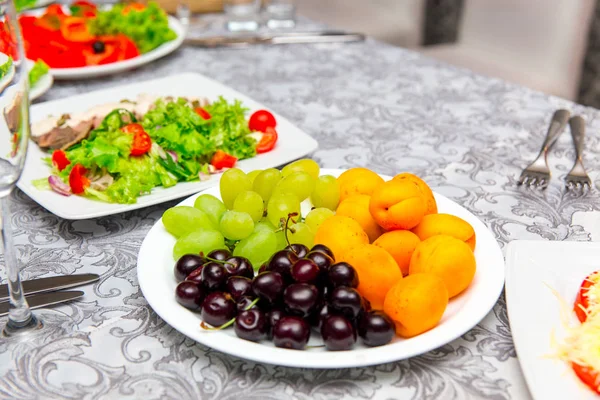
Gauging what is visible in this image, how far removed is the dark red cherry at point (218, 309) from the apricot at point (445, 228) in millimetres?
273

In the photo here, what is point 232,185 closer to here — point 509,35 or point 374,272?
point 374,272

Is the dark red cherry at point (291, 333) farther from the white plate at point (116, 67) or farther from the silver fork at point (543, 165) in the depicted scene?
the white plate at point (116, 67)

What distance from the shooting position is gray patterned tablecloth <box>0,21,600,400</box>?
690 mm

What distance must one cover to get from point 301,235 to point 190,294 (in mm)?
174

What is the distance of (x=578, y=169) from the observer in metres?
1.17

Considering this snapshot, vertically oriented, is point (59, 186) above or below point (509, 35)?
above

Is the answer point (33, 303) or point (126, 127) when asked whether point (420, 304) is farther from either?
point (126, 127)

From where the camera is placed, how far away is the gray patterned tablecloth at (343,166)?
2.27ft

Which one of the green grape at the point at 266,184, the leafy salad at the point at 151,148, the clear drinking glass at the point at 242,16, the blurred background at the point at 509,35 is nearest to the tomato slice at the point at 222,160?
the leafy salad at the point at 151,148

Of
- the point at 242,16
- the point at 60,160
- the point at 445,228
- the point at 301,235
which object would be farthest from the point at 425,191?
the point at 242,16

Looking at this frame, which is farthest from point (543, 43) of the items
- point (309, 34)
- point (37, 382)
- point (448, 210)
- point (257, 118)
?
point (37, 382)

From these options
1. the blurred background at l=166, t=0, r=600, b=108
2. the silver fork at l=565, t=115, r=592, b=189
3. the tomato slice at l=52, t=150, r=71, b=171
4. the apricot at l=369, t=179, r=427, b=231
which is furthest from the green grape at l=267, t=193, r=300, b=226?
the blurred background at l=166, t=0, r=600, b=108

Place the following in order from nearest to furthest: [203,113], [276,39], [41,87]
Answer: [203,113], [41,87], [276,39]

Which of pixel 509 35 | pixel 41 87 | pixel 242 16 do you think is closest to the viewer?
pixel 41 87
